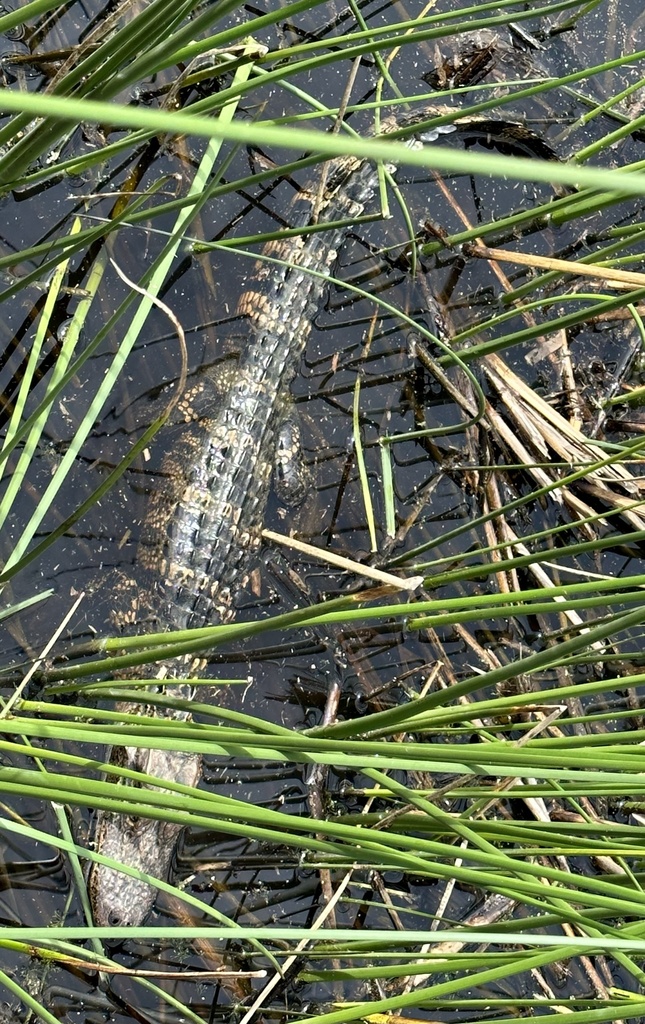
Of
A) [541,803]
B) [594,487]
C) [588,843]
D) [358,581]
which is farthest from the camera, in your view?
[594,487]

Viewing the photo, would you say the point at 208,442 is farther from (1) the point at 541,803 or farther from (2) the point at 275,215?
(1) the point at 541,803

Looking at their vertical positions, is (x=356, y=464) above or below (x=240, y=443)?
below

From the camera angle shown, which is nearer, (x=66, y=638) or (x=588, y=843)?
(x=588, y=843)

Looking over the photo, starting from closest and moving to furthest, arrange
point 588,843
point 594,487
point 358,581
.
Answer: point 588,843 < point 358,581 < point 594,487

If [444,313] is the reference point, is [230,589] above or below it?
below

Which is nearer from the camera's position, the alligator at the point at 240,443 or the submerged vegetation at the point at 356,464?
the submerged vegetation at the point at 356,464

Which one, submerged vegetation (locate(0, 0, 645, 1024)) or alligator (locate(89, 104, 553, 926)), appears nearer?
submerged vegetation (locate(0, 0, 645, 1024))

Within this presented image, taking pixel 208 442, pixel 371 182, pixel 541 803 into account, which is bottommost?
pixel 541 803

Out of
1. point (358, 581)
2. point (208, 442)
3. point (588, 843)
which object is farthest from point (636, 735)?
point (208, 442)
